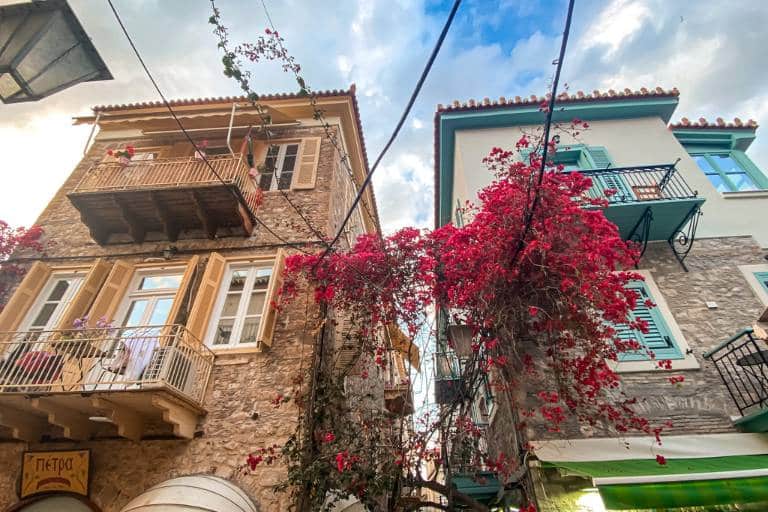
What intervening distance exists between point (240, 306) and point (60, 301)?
3.98 metres

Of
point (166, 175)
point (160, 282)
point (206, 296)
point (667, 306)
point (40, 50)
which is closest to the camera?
point (40, 50)

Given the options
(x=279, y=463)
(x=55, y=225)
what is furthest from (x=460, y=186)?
(x=55, y=225)

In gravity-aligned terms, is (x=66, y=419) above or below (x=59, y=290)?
below

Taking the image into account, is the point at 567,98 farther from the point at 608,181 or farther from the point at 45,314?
the point at 45,314

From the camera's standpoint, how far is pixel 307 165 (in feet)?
33.5

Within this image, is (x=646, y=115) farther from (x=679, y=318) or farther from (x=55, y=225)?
(x=55, y=225)

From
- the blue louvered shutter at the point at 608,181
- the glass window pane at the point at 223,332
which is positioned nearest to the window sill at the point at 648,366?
the blue louvered shutter at the point at 608,181

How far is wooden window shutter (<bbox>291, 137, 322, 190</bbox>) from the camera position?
32.1 ft

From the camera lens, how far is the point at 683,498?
4.04m

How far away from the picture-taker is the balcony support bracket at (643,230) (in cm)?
713

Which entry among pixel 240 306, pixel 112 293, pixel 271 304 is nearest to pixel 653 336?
pixel 271 304

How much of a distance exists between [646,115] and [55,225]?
1565cm

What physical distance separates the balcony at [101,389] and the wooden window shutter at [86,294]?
0.96 m

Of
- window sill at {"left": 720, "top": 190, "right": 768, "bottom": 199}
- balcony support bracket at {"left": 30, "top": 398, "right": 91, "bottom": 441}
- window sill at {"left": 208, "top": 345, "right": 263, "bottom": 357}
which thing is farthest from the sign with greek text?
window sill at {"left": 720, "top": 190, "right": 768, "bottom": 199}
